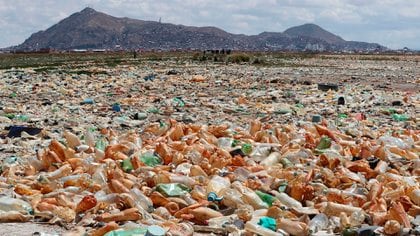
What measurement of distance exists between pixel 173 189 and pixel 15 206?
4.35ft

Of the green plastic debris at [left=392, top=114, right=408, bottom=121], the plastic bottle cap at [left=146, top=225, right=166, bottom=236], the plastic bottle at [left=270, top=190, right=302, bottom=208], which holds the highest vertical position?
the plastic bottle cap at [left=146, top=225, right=166, bottom=236]

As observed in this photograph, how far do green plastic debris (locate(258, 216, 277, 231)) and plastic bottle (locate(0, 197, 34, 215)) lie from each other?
1.87 meters

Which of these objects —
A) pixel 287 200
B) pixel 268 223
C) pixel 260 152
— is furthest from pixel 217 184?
pixel 260 152

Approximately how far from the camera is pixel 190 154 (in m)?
5.95

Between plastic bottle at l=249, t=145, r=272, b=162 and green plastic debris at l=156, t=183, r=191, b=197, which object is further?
plastic bottle at l=249, t=145, r=272, b=162

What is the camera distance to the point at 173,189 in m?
4.92

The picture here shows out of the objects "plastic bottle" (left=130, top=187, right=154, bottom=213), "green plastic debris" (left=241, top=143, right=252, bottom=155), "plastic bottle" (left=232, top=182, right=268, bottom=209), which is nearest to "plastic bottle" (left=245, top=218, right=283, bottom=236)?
"plastic bottle" (left=232, top=182, right=268, bottom=209)

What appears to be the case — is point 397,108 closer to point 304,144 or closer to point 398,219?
point 304,144

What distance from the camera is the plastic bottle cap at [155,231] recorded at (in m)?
3.85

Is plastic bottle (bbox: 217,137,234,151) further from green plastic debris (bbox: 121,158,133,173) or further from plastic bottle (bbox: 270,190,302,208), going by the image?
plastic bottle (bbox: 270,190,302,208)

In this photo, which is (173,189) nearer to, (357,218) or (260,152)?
(357,218)

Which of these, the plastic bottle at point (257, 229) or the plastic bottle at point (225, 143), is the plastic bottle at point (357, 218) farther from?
the plastic bottle at point (225, 143)

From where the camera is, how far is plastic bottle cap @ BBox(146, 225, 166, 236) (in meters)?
3.85

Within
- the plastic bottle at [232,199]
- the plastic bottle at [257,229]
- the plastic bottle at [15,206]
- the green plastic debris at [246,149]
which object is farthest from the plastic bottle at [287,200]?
the plastic bottle at [15,206]
